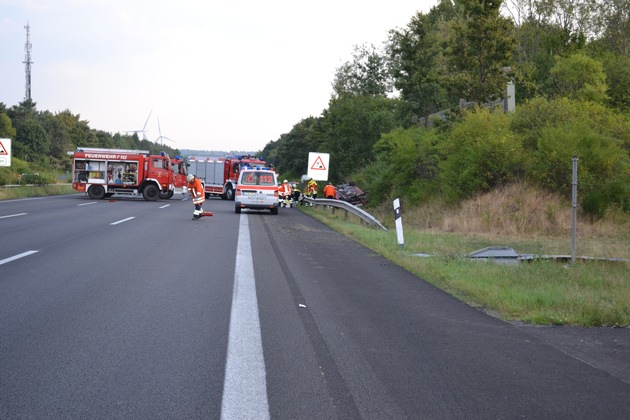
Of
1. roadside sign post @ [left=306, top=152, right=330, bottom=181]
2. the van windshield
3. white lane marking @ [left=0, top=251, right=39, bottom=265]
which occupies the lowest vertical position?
white lane marking @ [left=0, top=251, right=39, bottom=265]

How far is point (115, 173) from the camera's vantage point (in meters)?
42.9

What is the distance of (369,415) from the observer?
4.91m

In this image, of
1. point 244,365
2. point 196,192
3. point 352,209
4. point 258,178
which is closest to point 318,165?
point 258,178

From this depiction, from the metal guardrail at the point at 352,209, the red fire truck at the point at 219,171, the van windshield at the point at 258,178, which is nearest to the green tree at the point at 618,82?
the metal guardrail at the point at 352,209

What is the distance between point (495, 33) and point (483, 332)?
28008mm

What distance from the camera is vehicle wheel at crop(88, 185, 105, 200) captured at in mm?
43312

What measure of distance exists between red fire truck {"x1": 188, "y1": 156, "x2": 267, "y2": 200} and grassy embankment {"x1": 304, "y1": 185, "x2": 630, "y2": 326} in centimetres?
2110

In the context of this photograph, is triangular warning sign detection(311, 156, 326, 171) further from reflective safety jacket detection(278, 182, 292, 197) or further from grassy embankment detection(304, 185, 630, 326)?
grassy embankment detection(304, 185, 630, 326)

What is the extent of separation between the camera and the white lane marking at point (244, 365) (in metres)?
5.00

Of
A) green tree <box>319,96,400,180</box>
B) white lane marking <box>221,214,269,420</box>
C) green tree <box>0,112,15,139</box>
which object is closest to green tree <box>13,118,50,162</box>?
green tree <box>0,112,15,139</box>

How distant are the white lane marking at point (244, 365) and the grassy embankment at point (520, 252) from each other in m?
3.09

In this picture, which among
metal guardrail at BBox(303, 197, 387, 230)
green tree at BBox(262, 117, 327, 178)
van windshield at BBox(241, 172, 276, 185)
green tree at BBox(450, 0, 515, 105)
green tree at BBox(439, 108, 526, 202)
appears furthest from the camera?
green tree at BBox(262, 117, 327, 178)

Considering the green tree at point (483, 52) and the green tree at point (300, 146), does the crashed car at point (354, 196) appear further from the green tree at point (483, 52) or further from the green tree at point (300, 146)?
the green tree at point (300, 146)

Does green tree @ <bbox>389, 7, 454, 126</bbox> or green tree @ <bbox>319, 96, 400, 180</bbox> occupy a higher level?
green tree @ <bbox>389, 7, 454, 126</bbox>
